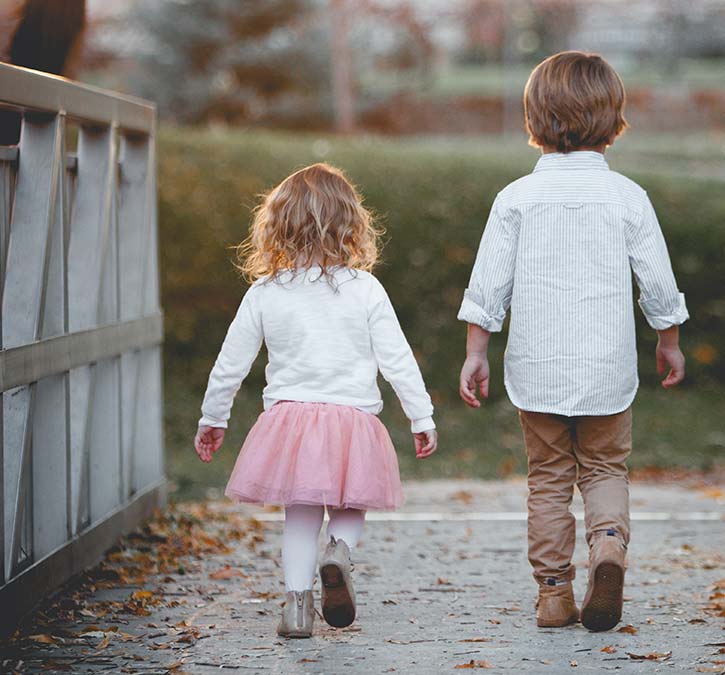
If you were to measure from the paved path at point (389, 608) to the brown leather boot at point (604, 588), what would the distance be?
7cm

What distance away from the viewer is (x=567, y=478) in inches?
176

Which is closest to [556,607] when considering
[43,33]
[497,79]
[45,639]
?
[45,639]

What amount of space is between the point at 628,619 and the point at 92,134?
2.80m

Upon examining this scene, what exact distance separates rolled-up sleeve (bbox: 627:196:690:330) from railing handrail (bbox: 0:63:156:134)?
77.5 inches

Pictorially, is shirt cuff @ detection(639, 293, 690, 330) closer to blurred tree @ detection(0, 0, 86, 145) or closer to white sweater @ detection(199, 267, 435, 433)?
white sweater @ detection(199, 267, 435, 433)

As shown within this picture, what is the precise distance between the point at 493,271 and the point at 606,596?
1.09 metres

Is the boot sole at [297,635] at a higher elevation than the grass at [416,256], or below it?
below

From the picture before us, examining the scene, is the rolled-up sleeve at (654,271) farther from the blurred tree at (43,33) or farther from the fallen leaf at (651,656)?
the blurred tree at (43,33)

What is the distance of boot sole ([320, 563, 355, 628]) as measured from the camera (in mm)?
4047

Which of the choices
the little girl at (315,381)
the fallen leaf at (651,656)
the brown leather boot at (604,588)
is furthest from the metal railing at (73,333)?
the fallen leaf at (651,656)

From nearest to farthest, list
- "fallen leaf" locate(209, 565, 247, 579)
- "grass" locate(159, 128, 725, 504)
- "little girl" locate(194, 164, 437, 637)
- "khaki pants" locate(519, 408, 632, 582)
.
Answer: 1. "little girl" locate(194, 164, 437, 637)
2. "khaki pants" locate(519, 408, 632, 582)
3. "fallen leaf" locate(209, 565, 247, 579)
4. "grass" locate(159, 128, 725, 504)

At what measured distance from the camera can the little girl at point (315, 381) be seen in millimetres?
4152

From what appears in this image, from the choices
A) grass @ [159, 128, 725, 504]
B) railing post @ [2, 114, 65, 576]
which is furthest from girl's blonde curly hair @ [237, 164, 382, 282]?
grass @ [159, 128, 725, 504]

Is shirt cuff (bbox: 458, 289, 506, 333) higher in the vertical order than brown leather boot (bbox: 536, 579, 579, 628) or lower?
higher
